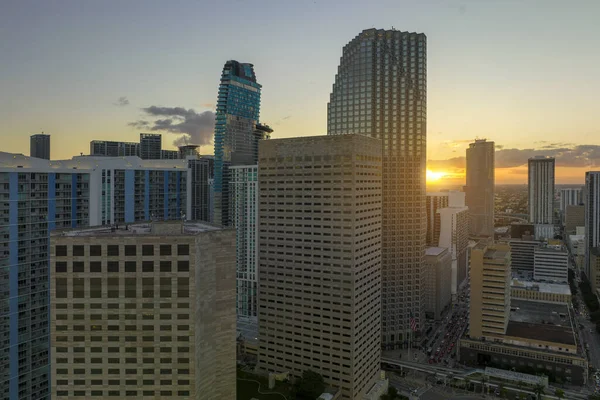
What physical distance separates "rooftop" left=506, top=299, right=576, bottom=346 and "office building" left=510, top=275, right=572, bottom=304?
261 inches

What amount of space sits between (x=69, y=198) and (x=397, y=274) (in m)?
110

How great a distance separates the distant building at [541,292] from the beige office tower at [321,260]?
92803mm

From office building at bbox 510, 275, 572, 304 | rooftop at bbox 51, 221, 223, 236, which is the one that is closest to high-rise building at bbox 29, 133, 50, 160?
rooftop at bbox 51, 221, 223, 236

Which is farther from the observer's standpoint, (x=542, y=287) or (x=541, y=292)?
(x=542, y=287)

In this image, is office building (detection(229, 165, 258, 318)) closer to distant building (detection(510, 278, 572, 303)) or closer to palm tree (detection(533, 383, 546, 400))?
palm tree (detection(533, 383, 546, 400))

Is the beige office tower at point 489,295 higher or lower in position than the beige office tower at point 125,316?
lower

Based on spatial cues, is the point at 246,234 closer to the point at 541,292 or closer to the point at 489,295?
the point at 489,295

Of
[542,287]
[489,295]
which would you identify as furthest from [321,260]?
[542,287]

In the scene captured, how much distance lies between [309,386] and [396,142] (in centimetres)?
9306

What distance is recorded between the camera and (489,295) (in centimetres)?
14275

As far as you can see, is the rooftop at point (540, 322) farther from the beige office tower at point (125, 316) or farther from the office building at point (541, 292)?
the beige office tower at point (125, 316)

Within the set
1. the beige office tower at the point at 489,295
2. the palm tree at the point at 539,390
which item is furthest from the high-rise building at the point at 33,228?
the beige office tower at the point at 489,295

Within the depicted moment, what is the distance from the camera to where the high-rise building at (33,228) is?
7906cm

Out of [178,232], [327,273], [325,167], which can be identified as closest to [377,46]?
[325,167]
